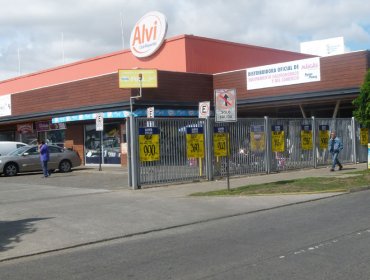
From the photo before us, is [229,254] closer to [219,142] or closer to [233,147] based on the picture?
[219,142]

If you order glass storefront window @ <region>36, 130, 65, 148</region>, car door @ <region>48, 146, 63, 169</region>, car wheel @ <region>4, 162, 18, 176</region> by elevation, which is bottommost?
car wheel @ <region>4, 162, 18, 176</region>

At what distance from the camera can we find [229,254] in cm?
743

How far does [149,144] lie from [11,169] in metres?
10.5

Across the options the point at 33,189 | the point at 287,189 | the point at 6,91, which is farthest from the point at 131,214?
the point at 6,91

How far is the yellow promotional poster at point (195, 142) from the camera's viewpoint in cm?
1778

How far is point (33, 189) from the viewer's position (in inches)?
680

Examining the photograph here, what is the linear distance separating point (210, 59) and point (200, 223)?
20.6 metres

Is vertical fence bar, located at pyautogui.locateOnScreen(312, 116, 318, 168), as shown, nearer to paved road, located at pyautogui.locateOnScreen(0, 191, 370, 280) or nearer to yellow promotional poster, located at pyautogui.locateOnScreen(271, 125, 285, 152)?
yellow promotional poster, located at pyautogui.locateOnScreen(271, 125, 285, 152)

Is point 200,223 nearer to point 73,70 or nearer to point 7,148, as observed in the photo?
point 7,148

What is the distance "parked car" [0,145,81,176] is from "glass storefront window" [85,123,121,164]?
8.26 ft

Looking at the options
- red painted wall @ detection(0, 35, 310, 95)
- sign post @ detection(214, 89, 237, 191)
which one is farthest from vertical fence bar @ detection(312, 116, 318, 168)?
red painted wall @ detection(0, 35, 310, 95)

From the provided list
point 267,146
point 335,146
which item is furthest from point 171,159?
point 335,146

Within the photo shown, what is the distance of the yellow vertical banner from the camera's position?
22.9m

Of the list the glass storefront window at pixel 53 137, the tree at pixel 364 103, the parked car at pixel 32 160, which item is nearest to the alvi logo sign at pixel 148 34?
the glass storefront window at pixel 53 137
